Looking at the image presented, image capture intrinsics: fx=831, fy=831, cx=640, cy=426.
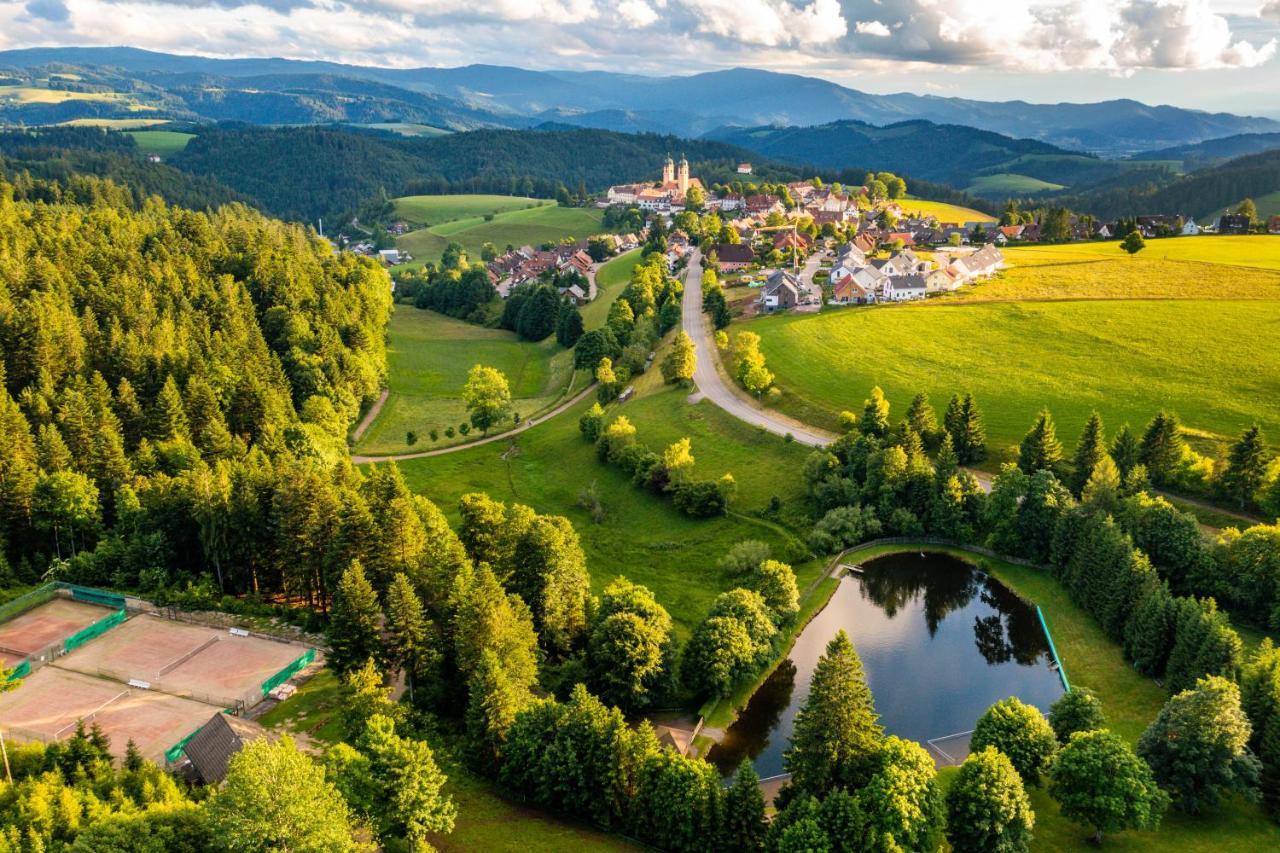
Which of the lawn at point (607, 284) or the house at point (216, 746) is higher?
the lawn at point (607, 284)

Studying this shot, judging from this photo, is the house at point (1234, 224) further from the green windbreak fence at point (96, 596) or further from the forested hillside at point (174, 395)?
the green windbreak fence at point (96, 596)

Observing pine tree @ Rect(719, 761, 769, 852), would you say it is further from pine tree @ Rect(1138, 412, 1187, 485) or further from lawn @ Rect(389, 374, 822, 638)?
pine tree @ Rect(1138, 412, 1187, 485)

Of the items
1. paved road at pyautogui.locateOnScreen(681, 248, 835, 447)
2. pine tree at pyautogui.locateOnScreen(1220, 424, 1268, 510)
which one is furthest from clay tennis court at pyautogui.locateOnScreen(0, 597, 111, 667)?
pine tree at pyautogui.locateOnScreen(1220, 424, 1268, 510)

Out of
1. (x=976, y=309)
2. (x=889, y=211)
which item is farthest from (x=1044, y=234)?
(x=976, y=309)

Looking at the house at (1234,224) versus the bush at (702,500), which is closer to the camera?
the bush at (702,500)

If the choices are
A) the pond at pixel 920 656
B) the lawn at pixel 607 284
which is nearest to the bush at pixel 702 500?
the pond at pixel 920 656

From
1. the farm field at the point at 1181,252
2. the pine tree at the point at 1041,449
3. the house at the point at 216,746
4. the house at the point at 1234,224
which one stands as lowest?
the house at the point at 216,746

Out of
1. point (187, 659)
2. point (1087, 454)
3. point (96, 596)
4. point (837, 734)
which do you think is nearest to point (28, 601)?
point (96, 596)
